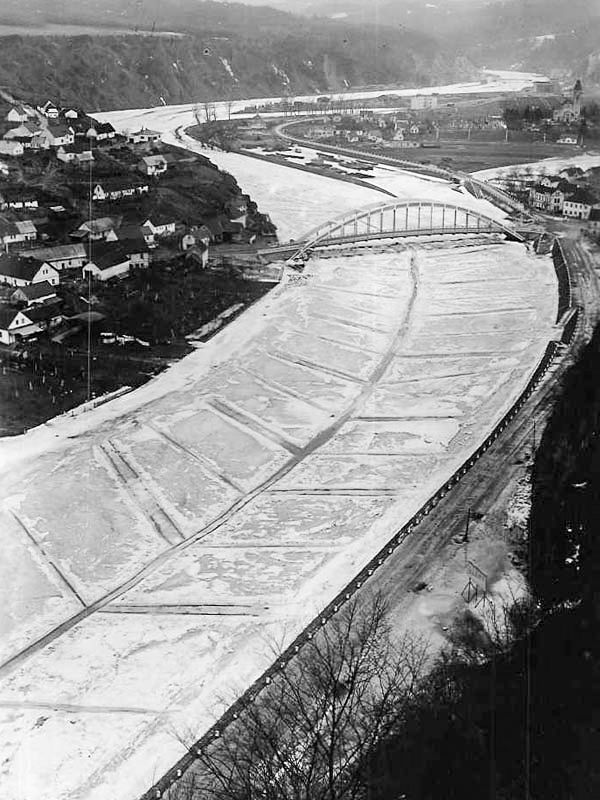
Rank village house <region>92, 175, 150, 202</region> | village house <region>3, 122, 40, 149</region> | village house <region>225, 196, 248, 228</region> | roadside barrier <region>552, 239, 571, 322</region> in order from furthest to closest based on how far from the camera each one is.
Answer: village house <region>3, 122, 40, 149</region>
village house <region>225, 196, 248, 228</region>
village house <region>92, 175, 150, 202</region>
roadside barrier <region>552, 239, 571, 322</region>

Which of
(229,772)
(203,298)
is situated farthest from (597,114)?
(229,772)

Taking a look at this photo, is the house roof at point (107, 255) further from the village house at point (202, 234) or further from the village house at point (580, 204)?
the village house at point (580, 204)

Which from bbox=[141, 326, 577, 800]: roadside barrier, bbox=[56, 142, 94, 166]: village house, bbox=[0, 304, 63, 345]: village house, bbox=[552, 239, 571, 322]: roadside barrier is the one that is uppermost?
bbox=[56, 142, 94, 166]: village house

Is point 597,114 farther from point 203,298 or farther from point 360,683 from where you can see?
point 360,683

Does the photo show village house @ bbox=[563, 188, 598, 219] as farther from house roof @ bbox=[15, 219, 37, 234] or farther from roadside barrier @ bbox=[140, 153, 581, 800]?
house roof @ bbox=[15, 219, 37, 234]

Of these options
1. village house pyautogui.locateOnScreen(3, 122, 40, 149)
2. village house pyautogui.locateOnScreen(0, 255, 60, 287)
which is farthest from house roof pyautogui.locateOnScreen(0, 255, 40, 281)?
village house pyautogui.locateOnScreen(3, 122, 40, 149)

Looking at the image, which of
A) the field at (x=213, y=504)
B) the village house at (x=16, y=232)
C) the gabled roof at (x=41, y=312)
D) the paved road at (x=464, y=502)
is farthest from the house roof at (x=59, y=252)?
the paved road at (x=464, y=502)
